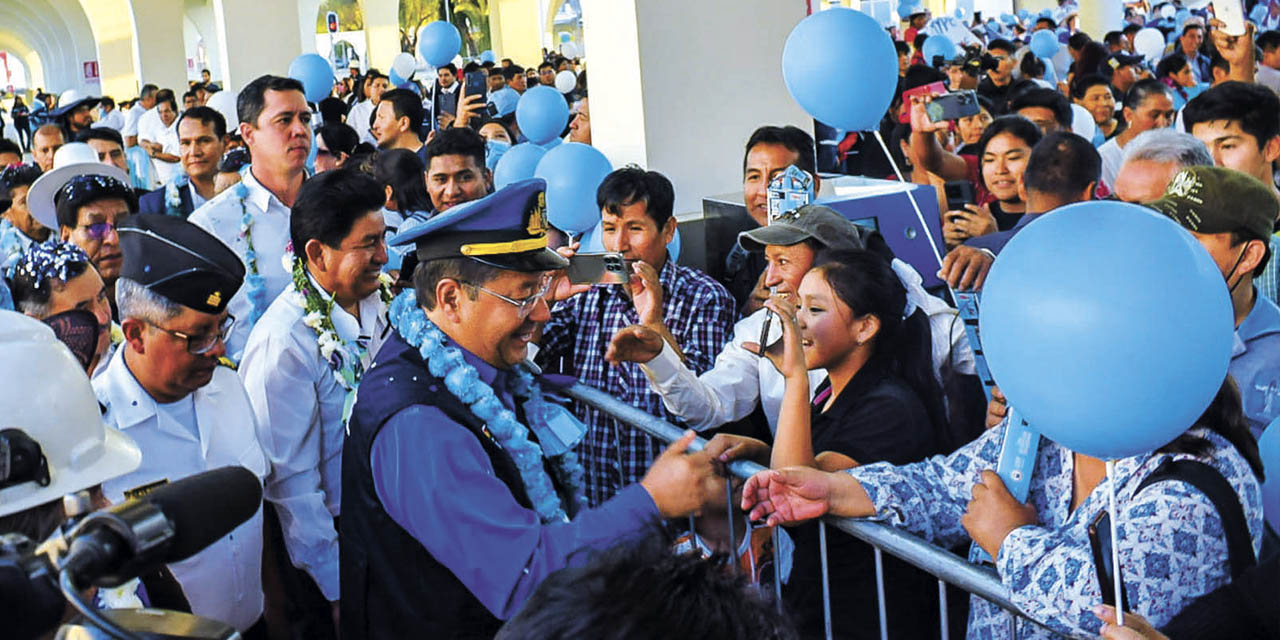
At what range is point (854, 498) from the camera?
7.96 feet

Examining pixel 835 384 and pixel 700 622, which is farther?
pixel 835 384

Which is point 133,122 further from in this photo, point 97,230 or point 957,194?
point 957,194

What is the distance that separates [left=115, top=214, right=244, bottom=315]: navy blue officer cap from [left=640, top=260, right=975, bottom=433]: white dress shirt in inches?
47.0

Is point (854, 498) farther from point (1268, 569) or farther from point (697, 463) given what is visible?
point (1268, 569)

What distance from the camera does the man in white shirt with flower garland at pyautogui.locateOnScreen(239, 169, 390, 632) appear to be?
328 centimetres

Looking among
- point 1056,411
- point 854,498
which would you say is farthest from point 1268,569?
point 854,498

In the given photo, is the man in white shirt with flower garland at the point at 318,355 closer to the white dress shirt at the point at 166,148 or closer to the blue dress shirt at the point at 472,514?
the blue dress shirt at the point at 472,514

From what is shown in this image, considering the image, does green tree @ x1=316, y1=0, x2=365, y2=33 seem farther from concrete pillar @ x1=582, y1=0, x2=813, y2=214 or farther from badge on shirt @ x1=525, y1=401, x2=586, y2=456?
badge on shirt @ x1=525, y1=401, x2=586, y2=456

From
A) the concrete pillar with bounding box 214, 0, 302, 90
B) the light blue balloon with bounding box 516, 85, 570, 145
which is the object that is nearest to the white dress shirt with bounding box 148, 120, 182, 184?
the concrete pillar with bounding box 214, 0, 302, 90

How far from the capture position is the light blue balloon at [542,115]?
7.12m

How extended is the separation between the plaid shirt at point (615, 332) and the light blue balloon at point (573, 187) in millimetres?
642

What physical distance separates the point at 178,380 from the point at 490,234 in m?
0.92

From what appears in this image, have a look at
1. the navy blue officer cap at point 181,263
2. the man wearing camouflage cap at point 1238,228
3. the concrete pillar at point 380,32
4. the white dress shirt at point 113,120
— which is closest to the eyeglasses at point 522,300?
the navy blue officer cap at point 181,263

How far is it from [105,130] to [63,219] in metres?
4.22
